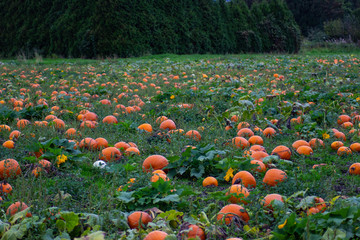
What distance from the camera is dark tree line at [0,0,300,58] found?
1850 centimetres

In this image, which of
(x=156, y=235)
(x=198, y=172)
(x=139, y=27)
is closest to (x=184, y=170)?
(x=198, y=172)

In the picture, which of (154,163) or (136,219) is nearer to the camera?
(136,219)

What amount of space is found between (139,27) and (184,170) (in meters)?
16.9

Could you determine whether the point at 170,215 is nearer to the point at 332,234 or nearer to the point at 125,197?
the point at 125,197

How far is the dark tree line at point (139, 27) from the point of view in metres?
18.5

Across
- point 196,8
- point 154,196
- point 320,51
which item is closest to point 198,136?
point 154,196

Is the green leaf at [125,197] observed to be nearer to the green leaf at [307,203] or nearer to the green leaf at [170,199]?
the green leaf at [170,199]

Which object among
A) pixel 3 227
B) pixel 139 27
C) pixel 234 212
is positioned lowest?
pixel 234 212

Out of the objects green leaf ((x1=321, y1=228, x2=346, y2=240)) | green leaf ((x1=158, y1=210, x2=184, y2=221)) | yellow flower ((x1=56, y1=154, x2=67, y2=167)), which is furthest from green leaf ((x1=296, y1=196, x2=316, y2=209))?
yellow flower ((x1=56, y1=154, x2=67, y2=167))

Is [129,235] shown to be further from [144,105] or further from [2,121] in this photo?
[144,105]

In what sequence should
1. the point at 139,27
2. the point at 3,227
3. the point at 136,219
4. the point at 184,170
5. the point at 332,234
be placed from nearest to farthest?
1. the point at 332,234
2. the point at 3,227
3. the point at 136,219
4. the point at 184,170
5. the point at 139,27

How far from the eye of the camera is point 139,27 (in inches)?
748

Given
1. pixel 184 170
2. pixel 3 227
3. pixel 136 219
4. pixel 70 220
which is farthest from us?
pixel 184 170

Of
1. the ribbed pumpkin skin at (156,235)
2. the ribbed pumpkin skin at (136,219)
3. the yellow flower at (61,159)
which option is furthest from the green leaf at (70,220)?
the yellow flower at (61,159)
